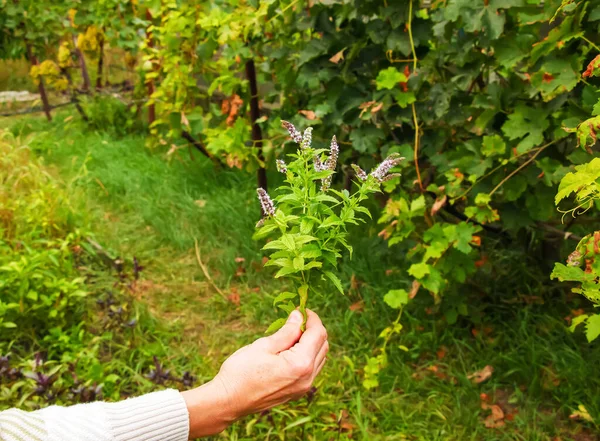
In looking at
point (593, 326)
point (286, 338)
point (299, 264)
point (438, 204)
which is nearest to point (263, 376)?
point (286, 338)

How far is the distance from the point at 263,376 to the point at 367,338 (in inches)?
60.5

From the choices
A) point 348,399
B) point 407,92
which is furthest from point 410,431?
point 407,92

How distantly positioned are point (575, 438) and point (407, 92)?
4.60ft

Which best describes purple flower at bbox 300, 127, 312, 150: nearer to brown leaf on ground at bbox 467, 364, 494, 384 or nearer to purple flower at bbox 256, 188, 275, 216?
purple flower at bbox 256, 188, 275, 216

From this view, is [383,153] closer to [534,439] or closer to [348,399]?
[348,399]

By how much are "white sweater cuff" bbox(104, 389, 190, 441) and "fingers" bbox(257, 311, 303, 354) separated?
0.75ft

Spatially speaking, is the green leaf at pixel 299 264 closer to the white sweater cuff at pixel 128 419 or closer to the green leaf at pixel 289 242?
the green leaf at pixel 289 242

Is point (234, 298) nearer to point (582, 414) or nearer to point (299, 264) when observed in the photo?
point (582, 414)

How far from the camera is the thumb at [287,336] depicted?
1.26m

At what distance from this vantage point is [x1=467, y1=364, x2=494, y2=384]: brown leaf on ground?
242cm

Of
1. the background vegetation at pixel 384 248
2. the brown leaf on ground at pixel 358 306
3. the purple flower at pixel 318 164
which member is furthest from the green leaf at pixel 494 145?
the purple flower at pixel 318 164

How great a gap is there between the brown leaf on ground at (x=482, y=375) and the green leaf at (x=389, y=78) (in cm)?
116

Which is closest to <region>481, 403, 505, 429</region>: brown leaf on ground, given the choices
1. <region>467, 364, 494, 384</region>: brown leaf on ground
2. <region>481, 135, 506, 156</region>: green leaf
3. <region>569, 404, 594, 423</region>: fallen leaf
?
<region>467, 364, 494, 384</region>: brown leaf on ground

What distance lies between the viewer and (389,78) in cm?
233
